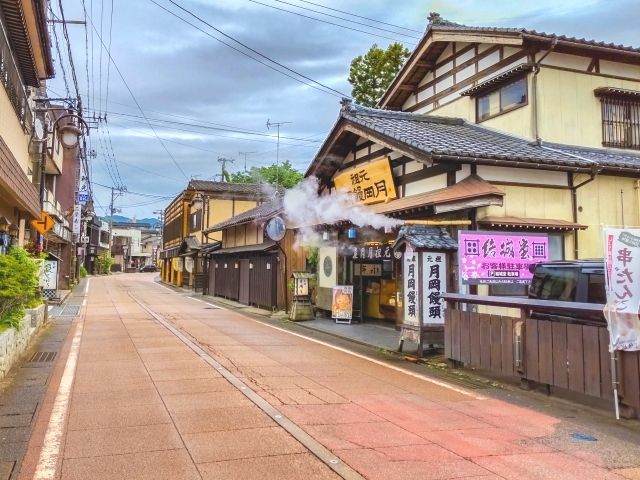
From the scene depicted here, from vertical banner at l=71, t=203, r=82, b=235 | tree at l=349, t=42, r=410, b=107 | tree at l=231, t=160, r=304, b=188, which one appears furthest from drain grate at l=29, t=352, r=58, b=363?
tree at l=231, t=160, r=304, b=188

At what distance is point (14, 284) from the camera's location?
9.09m

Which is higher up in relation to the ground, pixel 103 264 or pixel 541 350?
pixel 103 264

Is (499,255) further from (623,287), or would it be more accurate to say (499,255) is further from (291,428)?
(291,428)

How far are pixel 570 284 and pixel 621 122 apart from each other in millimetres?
9553

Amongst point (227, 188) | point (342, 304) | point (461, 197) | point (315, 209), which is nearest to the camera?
point (461, 197)

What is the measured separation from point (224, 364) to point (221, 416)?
361cm

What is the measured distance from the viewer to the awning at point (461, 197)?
1087 centimetres

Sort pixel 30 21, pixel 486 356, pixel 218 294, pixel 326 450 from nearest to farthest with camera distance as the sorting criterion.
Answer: pixel 326 450
pixel 486 356
pixel 30 21
pixel 218 294

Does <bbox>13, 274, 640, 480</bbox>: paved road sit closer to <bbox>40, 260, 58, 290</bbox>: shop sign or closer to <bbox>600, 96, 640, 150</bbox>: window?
<bbox>600, 96, 640, 150</bbox>: window

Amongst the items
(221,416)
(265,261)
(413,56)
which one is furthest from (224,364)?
(265,261)

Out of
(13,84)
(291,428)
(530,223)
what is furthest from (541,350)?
(13,84)

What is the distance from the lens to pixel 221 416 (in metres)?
6.33

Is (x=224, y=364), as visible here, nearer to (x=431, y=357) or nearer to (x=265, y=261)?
(x=431, y=357)

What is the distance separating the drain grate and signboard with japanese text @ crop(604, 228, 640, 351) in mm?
10048
